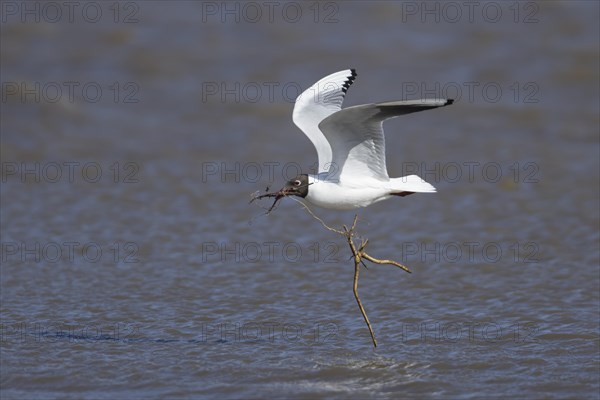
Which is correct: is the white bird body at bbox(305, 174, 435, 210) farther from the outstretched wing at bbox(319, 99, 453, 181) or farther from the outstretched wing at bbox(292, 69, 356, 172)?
the outstretched wing at bbox(292, 69, 356, 172)

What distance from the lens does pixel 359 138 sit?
7.17 meters

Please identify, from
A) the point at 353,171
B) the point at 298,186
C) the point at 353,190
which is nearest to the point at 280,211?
the point at 353,171

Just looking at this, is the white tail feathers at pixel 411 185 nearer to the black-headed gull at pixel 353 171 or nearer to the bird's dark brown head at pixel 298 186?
the black-headed gull at pixel 353 171

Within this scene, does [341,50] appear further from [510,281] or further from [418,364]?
[418,364]

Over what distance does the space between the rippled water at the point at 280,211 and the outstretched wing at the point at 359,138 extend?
3.77 feet

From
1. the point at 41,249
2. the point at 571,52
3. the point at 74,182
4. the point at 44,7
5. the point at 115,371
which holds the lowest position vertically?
the point at 115,371

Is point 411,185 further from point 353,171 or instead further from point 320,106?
point 320,106

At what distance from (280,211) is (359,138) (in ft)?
11.2

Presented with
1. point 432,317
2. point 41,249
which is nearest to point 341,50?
point 41,249

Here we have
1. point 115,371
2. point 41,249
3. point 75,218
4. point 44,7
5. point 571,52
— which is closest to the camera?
point 115,371

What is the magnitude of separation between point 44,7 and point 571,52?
23.5ft

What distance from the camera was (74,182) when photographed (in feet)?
37.2

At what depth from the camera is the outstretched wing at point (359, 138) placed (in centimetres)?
677

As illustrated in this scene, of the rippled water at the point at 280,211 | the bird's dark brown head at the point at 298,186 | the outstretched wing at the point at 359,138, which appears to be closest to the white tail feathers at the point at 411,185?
the outstretched wing at the point at 359,138
